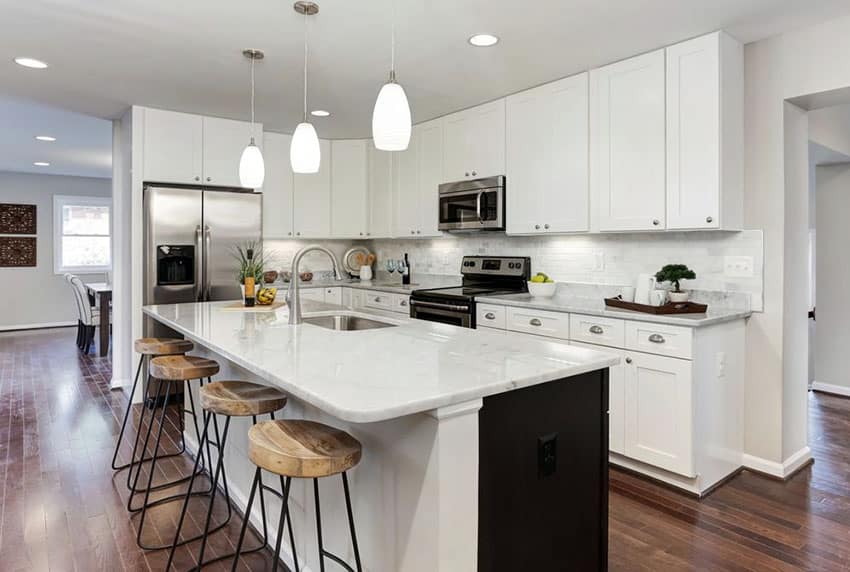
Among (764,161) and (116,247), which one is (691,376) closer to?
(764,161)

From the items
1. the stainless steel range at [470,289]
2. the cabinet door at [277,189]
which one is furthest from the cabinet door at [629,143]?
the cabinet door at [277,189]

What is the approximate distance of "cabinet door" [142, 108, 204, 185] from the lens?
438cm

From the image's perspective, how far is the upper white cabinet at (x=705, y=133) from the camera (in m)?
2.87

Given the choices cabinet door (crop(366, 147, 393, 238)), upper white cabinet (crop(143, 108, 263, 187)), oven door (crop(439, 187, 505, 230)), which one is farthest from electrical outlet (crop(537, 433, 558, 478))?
upper white cabinet (crop(143, 108, 263, 187))

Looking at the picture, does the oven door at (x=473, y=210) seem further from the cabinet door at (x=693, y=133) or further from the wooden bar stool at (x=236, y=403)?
the wooden bar stool at (x=236, y=403)

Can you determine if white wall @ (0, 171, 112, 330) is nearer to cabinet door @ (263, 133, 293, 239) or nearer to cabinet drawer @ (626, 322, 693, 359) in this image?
cabinet door @ (263, 133, 293, 239)

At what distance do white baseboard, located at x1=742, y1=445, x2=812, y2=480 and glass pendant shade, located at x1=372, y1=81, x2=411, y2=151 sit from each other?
269 centimetres

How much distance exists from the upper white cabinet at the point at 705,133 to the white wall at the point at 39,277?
904 centimetres

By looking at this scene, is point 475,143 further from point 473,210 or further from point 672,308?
point 672,308

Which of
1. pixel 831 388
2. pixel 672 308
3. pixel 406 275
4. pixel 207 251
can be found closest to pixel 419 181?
pixel 406 275

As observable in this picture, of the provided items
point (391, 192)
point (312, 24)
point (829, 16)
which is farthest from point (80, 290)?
point (829, 16)

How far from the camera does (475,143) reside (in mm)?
4344

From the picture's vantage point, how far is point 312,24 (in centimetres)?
281

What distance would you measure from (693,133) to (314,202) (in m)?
3.65
